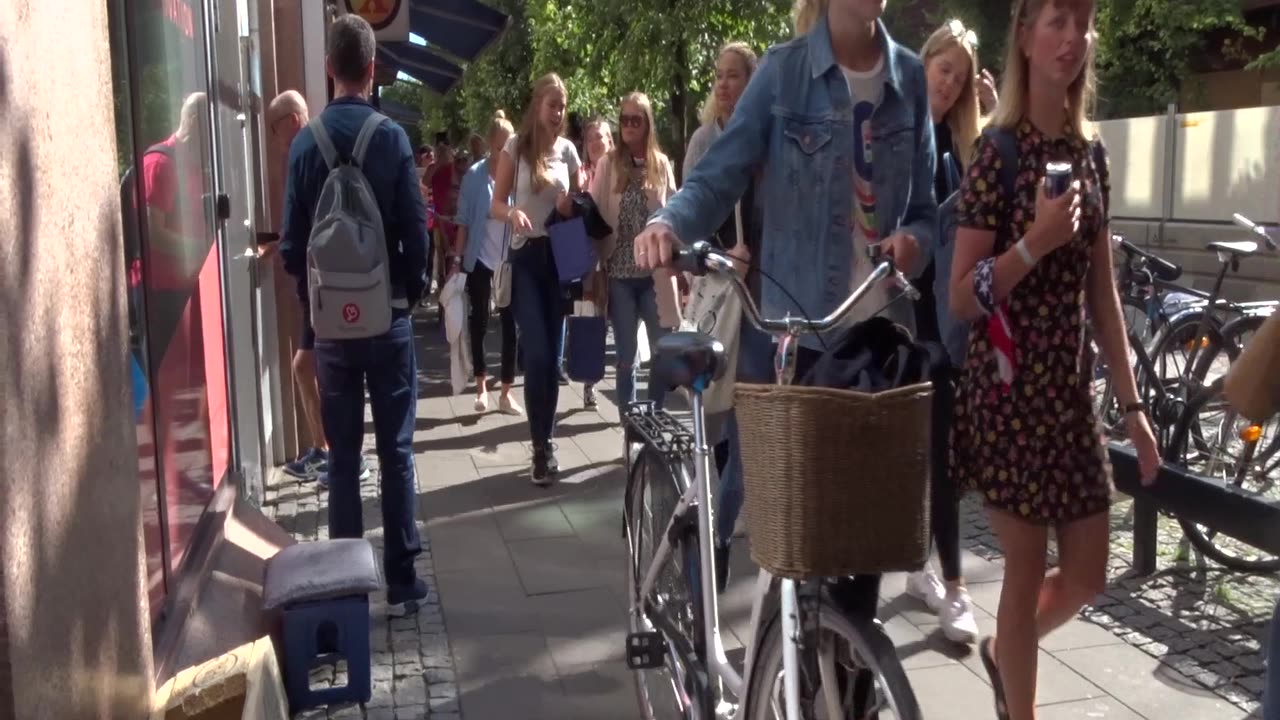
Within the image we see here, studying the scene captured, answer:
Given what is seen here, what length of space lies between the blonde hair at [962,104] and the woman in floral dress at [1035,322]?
5.09 feet

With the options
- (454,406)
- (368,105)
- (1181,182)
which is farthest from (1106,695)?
(1181,182)

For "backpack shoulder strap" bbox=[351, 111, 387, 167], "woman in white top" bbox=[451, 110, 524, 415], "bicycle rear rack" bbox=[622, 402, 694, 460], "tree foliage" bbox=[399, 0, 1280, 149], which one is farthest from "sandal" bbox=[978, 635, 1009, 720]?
"tree foliage" bbox=[399, 0, 1280, 149]

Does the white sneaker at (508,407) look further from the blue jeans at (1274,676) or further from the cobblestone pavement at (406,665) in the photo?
the blue jeans at (1274,676)

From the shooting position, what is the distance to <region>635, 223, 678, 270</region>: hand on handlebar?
9.59 feet

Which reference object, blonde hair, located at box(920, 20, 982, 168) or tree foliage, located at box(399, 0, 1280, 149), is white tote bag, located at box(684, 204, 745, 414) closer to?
blonde hair, located at box(920, 20, 982, 168)

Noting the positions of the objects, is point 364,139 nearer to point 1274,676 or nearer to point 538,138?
point 538,138

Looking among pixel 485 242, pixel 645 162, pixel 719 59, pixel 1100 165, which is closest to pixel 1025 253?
pixel 1100 165

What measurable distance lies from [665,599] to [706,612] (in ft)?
1.29

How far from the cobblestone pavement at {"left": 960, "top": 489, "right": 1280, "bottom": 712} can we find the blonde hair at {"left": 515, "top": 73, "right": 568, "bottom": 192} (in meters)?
3.07

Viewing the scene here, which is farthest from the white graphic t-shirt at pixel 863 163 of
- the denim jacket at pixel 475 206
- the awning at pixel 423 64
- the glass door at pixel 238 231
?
the awning at pixel 423 64

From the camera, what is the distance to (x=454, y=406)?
10.0m

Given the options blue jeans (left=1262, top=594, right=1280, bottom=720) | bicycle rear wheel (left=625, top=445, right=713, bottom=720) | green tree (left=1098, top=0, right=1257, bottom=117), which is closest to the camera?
blue jeans (left=1262, top=594, right=1280, bottom=720)

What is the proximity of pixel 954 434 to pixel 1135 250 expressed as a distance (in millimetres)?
4217

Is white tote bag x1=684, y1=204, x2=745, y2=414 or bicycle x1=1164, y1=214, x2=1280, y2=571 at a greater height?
white tote bag x1=684, y1=204, x2=745, y2=414
